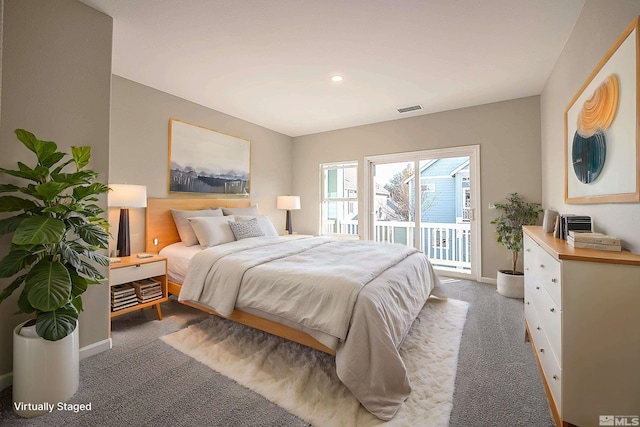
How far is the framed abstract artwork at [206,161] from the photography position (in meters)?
3.61

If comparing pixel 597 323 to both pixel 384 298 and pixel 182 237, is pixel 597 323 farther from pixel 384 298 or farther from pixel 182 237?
pixel 182 237

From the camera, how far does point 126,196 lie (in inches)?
104

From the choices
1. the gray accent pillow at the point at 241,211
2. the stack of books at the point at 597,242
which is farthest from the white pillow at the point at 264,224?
the stack of books at the point at 597,242

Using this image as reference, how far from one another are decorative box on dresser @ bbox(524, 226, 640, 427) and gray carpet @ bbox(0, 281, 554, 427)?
0.34 meters

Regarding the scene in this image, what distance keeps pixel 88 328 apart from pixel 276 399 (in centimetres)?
154

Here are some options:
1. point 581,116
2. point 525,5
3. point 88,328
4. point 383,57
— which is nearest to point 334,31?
point 383,57

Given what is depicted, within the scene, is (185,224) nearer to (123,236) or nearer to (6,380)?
(123,236)

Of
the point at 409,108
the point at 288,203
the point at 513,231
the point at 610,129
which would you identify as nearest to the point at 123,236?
the point at 288,203

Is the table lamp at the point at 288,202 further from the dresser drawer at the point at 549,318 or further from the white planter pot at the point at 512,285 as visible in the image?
the dresser drawer at the point at 549,318

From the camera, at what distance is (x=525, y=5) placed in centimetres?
199

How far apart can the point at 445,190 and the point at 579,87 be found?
7.64 ft

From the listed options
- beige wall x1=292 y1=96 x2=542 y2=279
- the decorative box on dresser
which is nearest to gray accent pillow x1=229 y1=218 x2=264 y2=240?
beige wall x1=292 y1=96 x2=542 y2=279

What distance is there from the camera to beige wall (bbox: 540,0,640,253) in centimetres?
140

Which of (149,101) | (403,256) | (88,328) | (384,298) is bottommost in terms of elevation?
(88,328)
